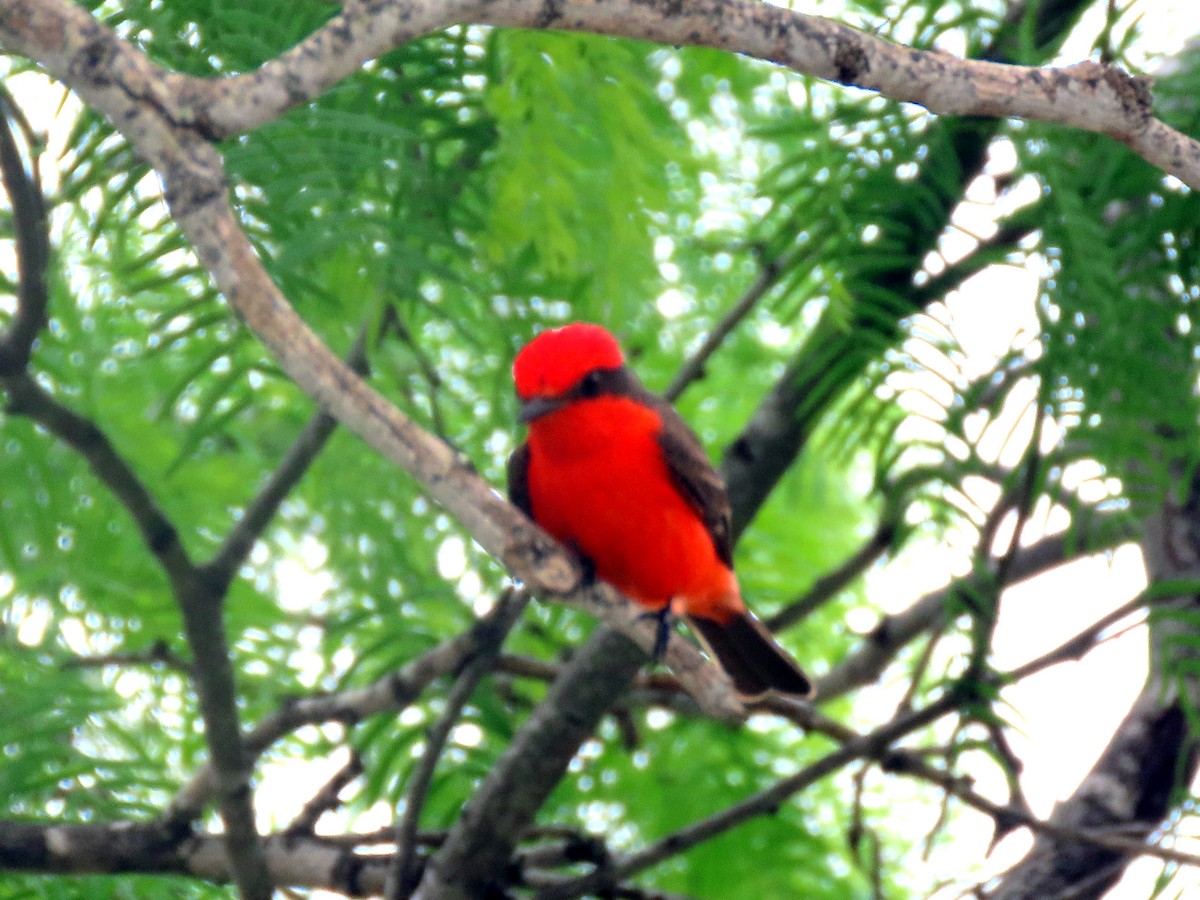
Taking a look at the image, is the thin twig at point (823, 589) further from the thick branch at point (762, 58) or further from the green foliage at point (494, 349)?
the thick branch at point (762, 58)

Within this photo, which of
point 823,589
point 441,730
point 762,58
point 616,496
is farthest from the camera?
point 823,589

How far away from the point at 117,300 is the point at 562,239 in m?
1.49

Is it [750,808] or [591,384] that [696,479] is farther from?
[750,808]

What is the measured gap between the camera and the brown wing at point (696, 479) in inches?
151

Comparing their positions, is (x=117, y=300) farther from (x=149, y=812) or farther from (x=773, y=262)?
(x=773, y=262)

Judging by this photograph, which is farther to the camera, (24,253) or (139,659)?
(139,659)

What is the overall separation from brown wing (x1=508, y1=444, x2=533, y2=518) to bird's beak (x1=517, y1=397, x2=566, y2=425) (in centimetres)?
24

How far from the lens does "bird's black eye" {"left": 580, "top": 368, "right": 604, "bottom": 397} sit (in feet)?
12.0

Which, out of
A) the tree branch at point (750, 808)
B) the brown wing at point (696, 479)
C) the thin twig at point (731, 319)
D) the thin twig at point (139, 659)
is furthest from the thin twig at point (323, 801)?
the thin twig at point (731, 319)

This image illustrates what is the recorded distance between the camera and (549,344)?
11.6ft

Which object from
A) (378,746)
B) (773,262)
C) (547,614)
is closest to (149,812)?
(378,746)

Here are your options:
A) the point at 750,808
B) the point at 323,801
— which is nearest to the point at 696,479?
the point at 750,808

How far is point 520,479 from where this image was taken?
152 inches

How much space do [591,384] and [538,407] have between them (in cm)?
17
